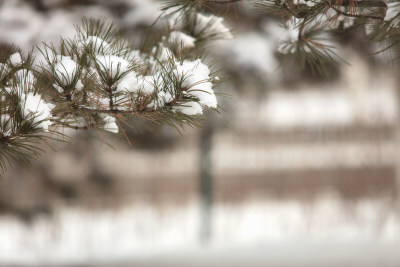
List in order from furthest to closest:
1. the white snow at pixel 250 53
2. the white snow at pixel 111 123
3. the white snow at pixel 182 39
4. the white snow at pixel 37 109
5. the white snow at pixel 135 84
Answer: the white snow at pixel 250 53 < the white snow at pixel 182 39 < the white snow at pixel 111 123 < the white snow at pixel 135 84 < the white snow at pixel 37 109

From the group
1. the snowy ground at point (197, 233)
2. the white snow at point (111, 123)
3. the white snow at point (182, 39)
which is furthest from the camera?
the snowy ground at point (197, 233)

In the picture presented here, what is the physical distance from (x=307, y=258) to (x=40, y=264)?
3111mm

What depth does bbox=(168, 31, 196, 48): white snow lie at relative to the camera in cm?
180

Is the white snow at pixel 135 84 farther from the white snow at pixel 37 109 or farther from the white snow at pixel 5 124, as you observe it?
the white snow at pixel 5 124

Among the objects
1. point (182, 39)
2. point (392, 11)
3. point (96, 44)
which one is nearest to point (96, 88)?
point (96, 44)

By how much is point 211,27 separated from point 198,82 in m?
0.73

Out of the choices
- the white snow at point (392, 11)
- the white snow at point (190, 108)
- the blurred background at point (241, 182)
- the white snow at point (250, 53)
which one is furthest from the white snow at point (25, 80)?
the blurred background at point (241, 182)

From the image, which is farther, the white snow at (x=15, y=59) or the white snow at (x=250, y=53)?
the white snow at (x=250, y=53)

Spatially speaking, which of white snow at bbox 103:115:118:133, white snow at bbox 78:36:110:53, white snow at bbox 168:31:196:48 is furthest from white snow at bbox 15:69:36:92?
white snow at bbox 168:31:196:48

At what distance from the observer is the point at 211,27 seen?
6.14 ft

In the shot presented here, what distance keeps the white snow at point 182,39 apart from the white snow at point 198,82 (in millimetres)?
Answer: 540

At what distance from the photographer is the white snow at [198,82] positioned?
4.02ft

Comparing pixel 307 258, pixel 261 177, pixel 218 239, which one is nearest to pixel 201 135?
pixel 261 177

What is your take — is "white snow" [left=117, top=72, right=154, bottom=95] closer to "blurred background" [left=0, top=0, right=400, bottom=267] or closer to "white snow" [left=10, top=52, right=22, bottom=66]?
"white snow" [left=10, top=52, right=22, bottom=66]
